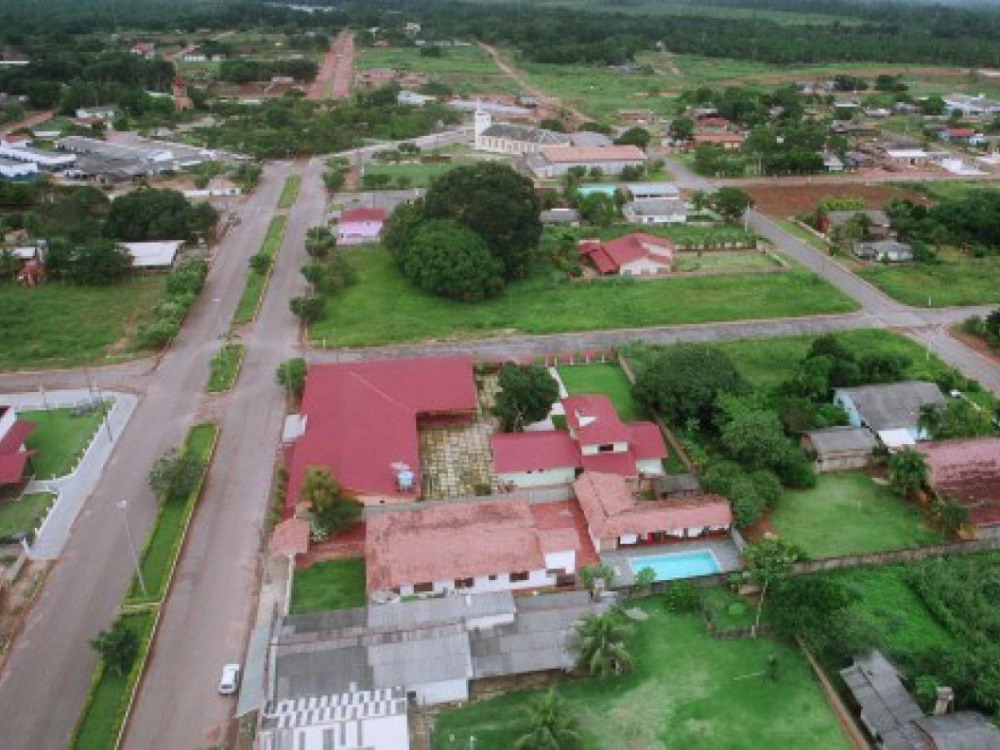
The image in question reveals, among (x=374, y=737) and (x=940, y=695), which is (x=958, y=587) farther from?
(x=374, y=737)

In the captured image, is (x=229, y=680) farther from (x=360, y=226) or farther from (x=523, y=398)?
(x=360, y=226)

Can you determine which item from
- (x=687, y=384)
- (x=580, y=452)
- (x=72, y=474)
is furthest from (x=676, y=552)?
(x=72, y=474)

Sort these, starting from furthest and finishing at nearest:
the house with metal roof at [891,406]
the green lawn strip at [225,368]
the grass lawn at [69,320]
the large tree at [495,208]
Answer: the large tree at [495,208] → the grass lawn at [69,320] → the green lawn strip at [225,368] → the house with metal roof at [891,406]

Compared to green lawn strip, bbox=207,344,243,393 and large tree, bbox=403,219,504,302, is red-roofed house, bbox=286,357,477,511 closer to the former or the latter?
green lawn strip, bbox=207,344,243,393

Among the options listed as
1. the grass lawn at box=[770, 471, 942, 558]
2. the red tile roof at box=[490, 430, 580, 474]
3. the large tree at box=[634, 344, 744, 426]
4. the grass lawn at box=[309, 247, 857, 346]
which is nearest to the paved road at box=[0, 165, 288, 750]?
the grass lawn at box=[309, 247, 857, 346]

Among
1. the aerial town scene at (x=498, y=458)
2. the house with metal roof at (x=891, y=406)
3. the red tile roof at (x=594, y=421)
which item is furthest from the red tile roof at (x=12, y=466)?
the house with metal roof at (x=891, y=406)

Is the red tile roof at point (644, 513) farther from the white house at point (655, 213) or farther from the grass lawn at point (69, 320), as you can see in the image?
the white house at point (655, 213)
